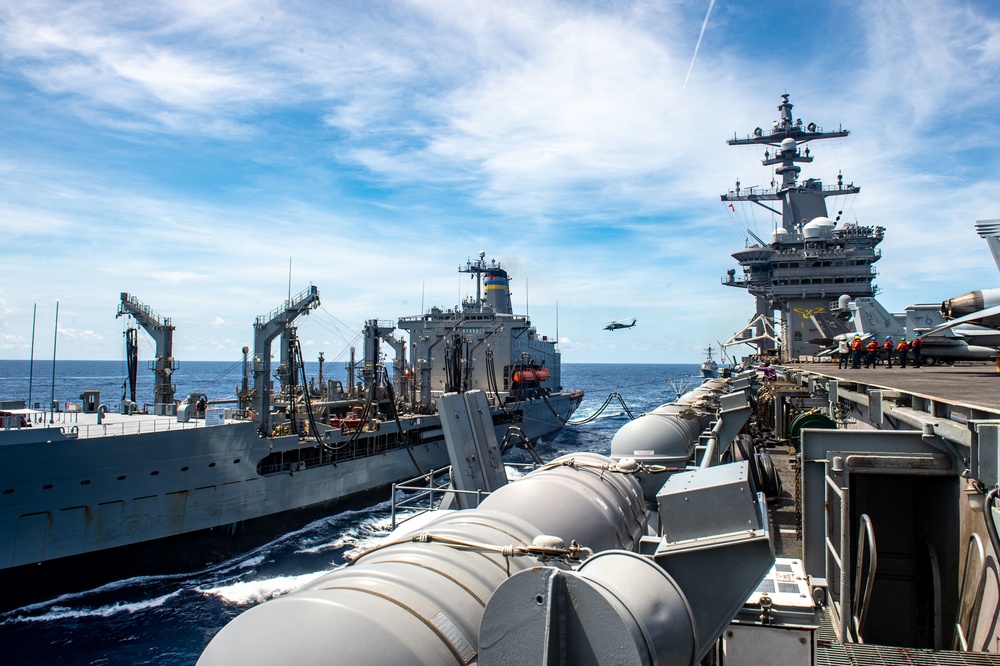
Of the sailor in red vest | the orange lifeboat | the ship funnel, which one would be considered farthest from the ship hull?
the ship funnel

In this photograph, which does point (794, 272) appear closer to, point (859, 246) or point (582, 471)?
point (859, 246)

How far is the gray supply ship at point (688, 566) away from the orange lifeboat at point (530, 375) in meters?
32.6

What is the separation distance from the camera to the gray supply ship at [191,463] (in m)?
17.0

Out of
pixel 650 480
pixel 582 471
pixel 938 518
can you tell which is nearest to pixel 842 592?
pixel 938 518

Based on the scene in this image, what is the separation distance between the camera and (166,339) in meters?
26.7

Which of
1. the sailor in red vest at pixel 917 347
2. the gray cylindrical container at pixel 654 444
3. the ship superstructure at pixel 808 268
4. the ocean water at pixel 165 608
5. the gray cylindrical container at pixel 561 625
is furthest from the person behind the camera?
the ship superstructure at pixel 808 268

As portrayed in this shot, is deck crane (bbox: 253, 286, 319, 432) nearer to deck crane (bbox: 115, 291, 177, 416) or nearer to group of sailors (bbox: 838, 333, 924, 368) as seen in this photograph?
deck crane (bbox: 115, 291, 177, 416)

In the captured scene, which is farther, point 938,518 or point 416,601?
point 938,518

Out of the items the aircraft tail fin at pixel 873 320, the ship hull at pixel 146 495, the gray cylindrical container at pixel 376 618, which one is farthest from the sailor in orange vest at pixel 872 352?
the gray cylindrical container at pixel 376 618

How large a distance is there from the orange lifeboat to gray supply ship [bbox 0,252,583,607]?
8589 mm

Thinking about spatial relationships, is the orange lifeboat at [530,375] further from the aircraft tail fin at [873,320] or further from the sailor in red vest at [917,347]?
the sailor in red vest at [917,347]

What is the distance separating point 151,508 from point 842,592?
63.5ft

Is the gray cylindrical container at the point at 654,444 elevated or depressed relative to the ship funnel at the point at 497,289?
depressed

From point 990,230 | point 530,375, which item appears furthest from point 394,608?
point 530,375
